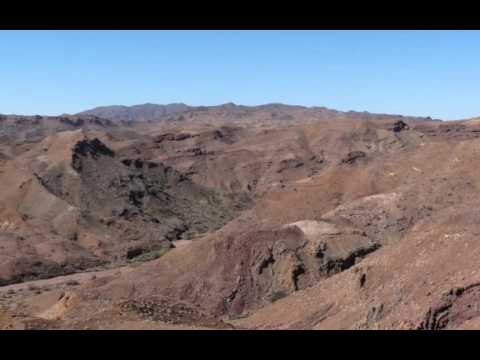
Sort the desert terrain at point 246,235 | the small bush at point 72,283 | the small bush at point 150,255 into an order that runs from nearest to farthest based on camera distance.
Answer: the desert terrain at point 246,235 → the small bush at point 72,283 → the small bush at point 150,255

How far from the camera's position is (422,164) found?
33000 mm

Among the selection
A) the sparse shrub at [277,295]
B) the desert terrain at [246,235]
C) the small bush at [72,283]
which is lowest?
the small bush at [72,283]

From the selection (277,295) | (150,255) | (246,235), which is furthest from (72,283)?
(277,295)

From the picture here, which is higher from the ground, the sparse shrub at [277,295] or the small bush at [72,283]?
the sparse shrub at [277,295]

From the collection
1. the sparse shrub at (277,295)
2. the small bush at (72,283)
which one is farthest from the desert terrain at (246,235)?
the small bush at (72,283)

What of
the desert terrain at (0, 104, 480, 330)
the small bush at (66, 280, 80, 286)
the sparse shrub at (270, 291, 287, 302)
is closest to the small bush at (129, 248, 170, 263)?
the desert terrain at (0, 104, 480, 330)

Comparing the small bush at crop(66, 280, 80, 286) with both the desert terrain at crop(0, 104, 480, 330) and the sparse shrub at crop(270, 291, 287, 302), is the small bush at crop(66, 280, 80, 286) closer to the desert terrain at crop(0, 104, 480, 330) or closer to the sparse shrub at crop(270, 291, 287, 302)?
the desert terrain at crop(0, 104, 480, 330)

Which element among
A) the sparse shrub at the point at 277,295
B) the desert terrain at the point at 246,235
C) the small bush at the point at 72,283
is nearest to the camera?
the desert terrain at the point at 246,235

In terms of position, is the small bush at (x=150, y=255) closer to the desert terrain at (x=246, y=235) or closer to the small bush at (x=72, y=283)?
the desert terrain at (x=246, y=235)

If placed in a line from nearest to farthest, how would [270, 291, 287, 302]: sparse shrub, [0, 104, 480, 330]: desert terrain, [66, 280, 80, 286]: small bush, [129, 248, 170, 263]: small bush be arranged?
1. [0, 104, 480, 330]: desert terrain
2. [270, 291, 287, 302]: sparse shrub
3. [66, 280, 80, 286]: small bush
4. [129, 248, 170, 263]: small bush

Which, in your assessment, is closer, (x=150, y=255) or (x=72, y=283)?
(x=72, y=283)

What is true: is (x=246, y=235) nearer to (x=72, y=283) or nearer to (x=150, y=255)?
(x=72, y=283)

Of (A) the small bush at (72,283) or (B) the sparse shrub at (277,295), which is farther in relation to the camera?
(A) the small bush at (72,283)
